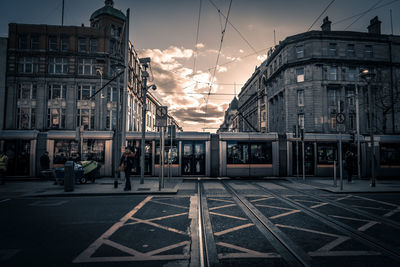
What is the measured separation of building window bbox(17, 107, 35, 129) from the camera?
29.0 m

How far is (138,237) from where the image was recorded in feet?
15.1

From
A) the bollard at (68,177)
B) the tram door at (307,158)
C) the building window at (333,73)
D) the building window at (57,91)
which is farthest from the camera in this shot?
the building window at (333,73)

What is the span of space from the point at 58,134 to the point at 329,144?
63.8 ft

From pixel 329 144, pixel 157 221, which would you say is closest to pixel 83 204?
pixel 157 221

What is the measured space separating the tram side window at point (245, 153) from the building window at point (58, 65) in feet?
85.7

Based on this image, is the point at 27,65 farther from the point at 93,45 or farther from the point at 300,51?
the point at 300,51

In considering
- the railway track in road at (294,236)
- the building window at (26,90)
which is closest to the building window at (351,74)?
the railway track in road at (294,236)

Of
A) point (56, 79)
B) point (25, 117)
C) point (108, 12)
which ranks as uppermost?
point (108, 12)

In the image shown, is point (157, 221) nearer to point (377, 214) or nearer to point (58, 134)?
point (377, 214)

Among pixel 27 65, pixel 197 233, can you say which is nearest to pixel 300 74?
pixel 197 233

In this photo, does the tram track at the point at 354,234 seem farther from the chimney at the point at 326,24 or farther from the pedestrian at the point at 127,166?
the chimney at the point at 326,24

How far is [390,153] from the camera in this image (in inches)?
655

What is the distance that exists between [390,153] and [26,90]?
3966cm

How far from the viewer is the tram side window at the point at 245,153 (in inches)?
611
